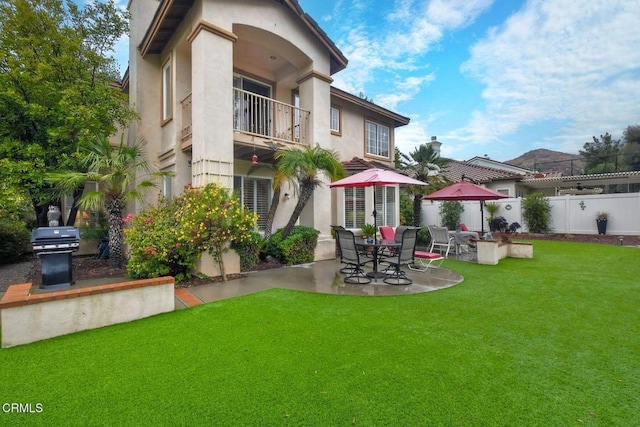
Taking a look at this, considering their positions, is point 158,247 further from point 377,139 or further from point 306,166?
point 377,139

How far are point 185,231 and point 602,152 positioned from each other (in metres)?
51.5

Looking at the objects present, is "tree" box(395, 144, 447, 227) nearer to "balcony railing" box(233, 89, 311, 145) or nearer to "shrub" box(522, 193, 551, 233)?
"shrub" box(522, 193, 551, 233)

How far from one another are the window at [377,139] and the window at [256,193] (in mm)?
6953

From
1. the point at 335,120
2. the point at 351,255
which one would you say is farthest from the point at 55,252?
the point at 335,120

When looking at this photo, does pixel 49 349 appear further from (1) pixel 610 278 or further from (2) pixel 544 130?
(2) pixel 544 130

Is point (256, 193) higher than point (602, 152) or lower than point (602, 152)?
lower

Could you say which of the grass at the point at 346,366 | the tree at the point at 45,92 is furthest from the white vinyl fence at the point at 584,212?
the tree at the point at 45,92

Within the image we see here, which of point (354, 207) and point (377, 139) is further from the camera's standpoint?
point (377, 139)

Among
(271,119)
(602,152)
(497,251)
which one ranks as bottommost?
(497,251)

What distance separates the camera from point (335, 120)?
1488cm

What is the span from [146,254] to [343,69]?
10.3 m

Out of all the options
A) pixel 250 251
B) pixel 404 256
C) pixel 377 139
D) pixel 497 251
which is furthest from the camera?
pixel 377 139

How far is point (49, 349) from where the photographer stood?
Result: 13.2 feet

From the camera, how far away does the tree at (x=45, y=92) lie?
8.45 m
